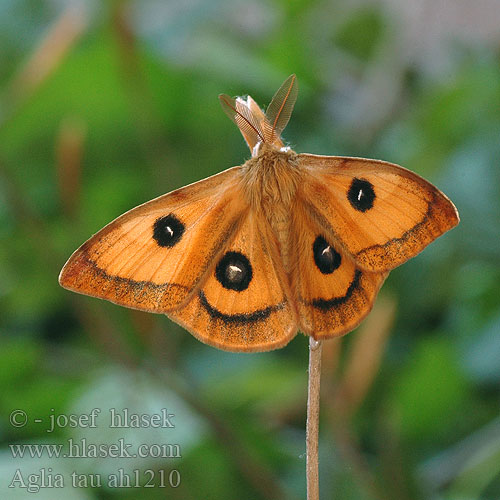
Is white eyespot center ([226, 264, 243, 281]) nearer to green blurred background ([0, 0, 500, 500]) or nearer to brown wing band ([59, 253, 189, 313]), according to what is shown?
brown wing band ([59, 253, 189, 313])

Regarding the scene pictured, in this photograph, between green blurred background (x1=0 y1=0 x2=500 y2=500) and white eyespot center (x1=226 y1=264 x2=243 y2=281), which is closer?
white eyespot center (x1=226 y1=264 x2=243 y2=281)

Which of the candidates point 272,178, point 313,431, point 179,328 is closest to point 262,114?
point 272,178

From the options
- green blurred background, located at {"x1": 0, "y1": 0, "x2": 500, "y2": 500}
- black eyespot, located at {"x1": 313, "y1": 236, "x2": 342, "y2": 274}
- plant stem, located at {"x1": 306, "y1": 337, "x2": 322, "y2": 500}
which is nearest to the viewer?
plant stem, located at {"x1": 306, "y1": 337, "x2": 322, "y2": 500}

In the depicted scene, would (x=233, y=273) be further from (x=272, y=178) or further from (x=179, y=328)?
(x=179, y=328)

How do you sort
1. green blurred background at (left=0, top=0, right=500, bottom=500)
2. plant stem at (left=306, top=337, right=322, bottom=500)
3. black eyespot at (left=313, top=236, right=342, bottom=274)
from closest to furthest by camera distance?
plant stem at (left=306, top=337, right=322, bottom=500) < black eyespot at (left=313, top=236, right=342, bottom=274) < green blurred background at (left=0, top=0, right=500, bottom=500)

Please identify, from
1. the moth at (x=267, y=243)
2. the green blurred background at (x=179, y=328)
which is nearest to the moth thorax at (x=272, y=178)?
the moth at (x=267, y=243)

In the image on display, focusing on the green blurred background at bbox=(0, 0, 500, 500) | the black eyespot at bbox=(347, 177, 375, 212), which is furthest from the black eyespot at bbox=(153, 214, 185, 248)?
the green blurred background at bbox=(0, 0, 500, 500)

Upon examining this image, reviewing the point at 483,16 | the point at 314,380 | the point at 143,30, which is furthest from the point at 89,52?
the point at 483,16
